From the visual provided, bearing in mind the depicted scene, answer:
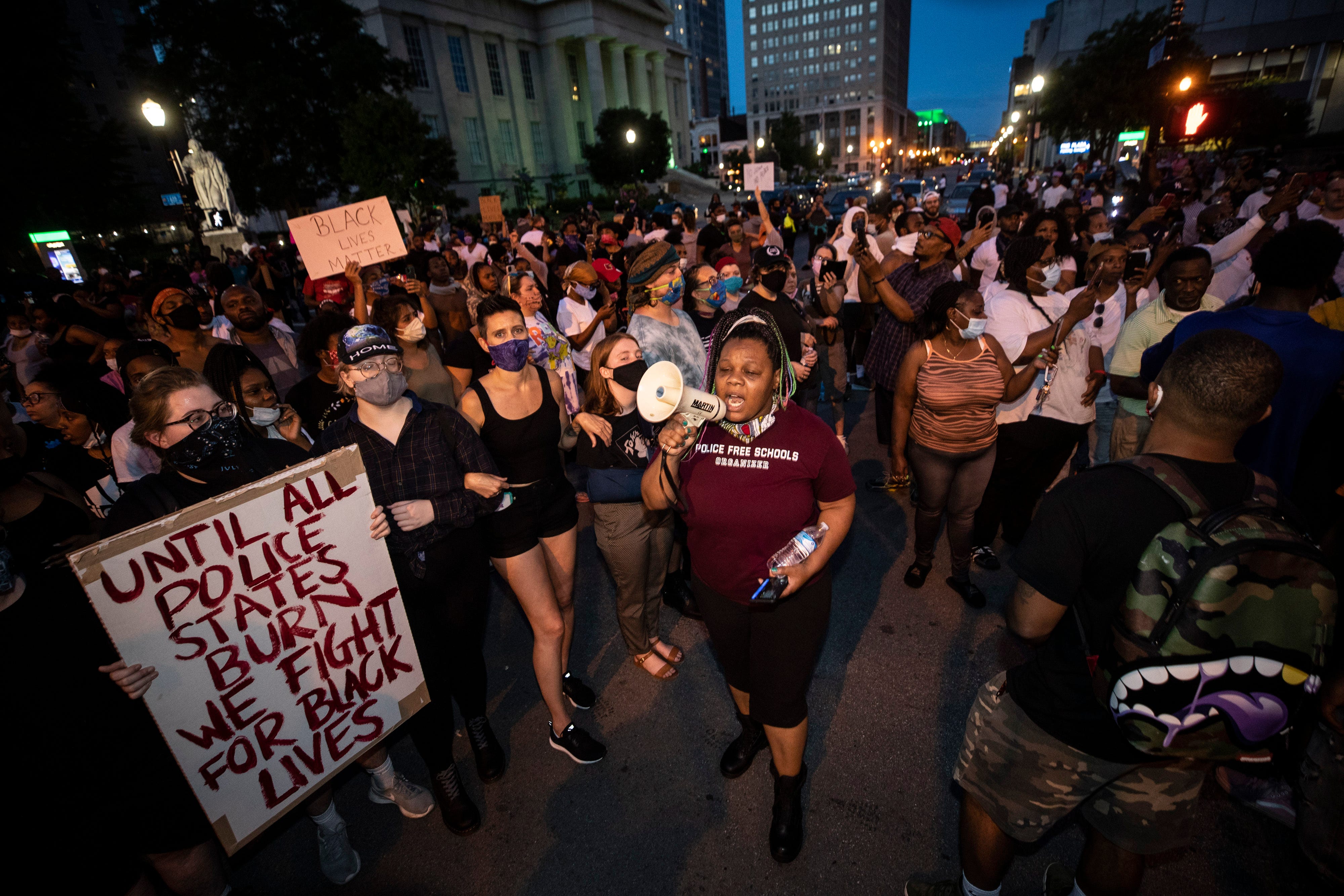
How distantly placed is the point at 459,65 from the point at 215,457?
58000 mm

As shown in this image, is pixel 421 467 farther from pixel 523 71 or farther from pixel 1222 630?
pixel 523 71

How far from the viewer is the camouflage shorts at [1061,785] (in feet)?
5.88

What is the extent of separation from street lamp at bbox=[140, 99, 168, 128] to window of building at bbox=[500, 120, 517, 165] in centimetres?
4421

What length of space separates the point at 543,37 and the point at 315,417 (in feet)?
213

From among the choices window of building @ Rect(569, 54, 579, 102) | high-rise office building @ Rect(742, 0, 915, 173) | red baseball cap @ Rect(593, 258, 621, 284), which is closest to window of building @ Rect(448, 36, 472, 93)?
window of building @ Rect(569, 54, 579, 102)

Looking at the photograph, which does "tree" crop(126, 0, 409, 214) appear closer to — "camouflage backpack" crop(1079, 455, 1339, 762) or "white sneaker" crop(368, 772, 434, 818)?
"white sneaker" crop(368, 772, 434, 818)

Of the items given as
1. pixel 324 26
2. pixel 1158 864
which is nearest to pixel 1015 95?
pixel 324 26

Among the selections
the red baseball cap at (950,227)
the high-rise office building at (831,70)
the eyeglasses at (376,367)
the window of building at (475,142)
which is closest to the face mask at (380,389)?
the eyeglasses at (376,367)

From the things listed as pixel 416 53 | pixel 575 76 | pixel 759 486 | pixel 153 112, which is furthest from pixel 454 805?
pixel 575 76

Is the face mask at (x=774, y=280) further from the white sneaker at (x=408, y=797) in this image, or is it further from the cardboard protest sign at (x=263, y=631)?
the white sneaker at (x=408, y=797)

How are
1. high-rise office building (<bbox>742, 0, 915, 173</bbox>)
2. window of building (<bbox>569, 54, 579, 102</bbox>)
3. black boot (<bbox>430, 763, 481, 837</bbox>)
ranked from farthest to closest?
high-rise office building (<bbox>742, 0, 915, 173</bbox>)
window of building (<bbox>569, 54, 579, 102</bbox>)
black boot (<bbox>430, 763, 481, 837</bbox>)

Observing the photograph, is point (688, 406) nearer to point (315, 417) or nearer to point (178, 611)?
point (178, 611)

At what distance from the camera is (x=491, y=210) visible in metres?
14.5

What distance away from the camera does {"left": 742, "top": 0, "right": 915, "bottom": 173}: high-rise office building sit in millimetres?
122875
